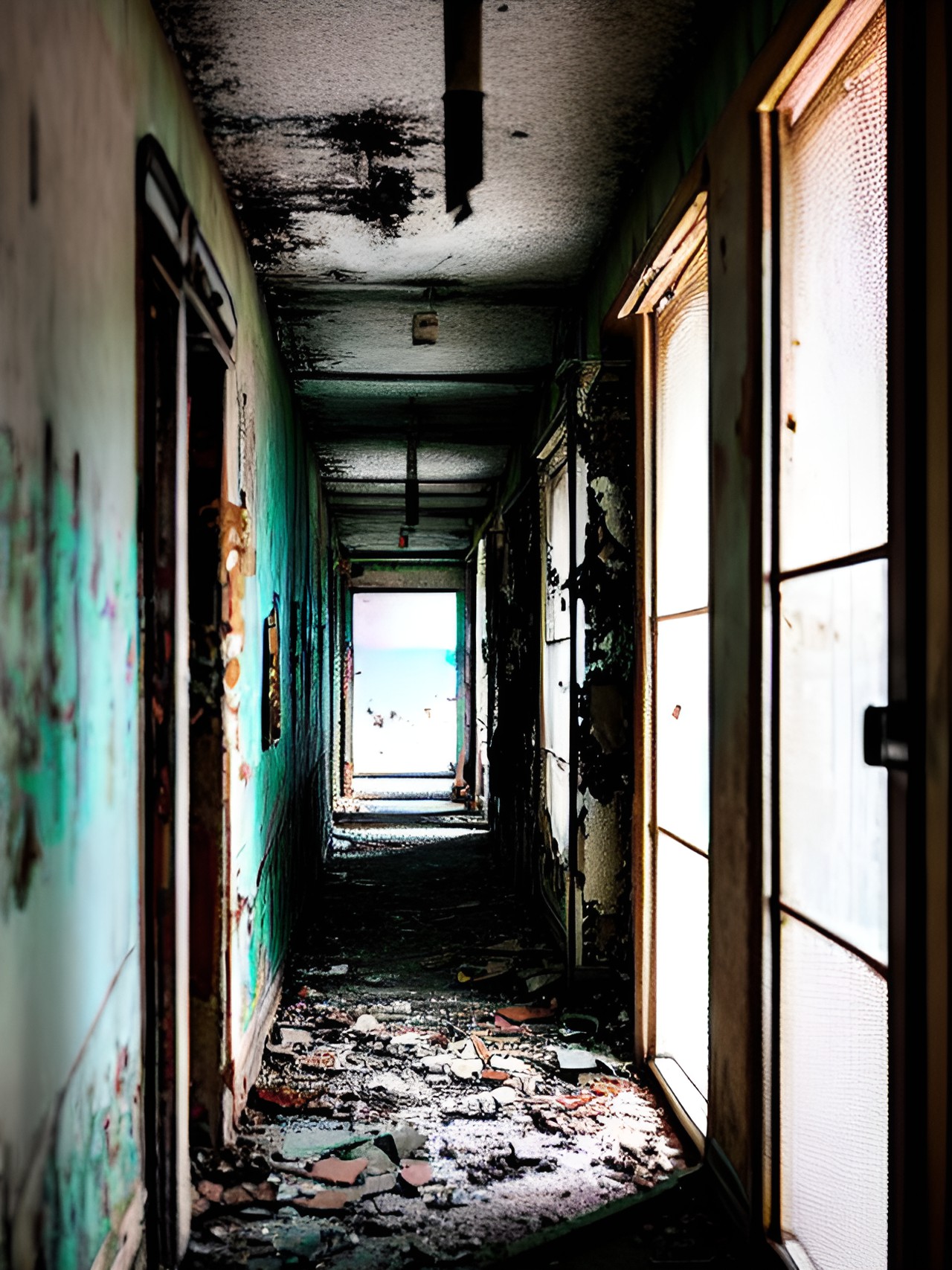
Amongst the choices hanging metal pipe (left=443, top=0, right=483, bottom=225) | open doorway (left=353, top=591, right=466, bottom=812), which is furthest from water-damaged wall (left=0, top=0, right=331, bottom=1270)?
open doorway (left=353, top=591, right=466, bottom=812)

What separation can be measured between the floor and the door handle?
1444 millimetres

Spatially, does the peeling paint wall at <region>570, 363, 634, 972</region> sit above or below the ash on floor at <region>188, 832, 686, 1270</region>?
above

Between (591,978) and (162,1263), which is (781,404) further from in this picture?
(591,978)

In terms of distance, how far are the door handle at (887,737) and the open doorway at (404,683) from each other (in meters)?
12.9

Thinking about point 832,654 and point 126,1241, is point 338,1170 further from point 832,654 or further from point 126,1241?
point 832,654

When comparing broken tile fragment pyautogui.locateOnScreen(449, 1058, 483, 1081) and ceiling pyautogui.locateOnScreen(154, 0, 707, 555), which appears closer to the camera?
ceiling pyautogui.locateOnScreen(154, 0, 707, 555)

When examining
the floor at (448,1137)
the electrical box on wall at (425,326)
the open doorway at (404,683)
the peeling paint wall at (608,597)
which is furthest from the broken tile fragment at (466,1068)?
the open doorway at (404,683)

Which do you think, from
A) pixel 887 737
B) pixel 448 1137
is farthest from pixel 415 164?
pixel 448 1137

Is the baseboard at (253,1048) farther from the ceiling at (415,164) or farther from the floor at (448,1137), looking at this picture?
the ceiling at (415,164)

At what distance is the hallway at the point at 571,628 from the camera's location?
1.49m

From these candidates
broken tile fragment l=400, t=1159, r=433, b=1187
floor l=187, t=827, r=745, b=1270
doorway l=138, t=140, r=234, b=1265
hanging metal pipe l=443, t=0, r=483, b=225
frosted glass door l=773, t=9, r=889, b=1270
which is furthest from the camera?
broken tile fragment l=400, t=1159, r=433, b=1187

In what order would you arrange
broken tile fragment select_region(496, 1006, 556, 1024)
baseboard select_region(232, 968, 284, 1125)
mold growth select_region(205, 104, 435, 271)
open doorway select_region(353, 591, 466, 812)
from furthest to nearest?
open doorway select_region(353, 591, 466, 812)
broken tile fragment select_region(496, 1006, 556, 1024)
baseboard select_region(232, 968, 284, 1125)
mold growth select_region(205, 104, 435, 271)

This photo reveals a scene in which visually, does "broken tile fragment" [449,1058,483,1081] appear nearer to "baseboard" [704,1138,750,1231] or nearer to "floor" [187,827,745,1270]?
"floor" [187,827,745,1270]

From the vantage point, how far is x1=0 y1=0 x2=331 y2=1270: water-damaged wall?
56.4 inches
